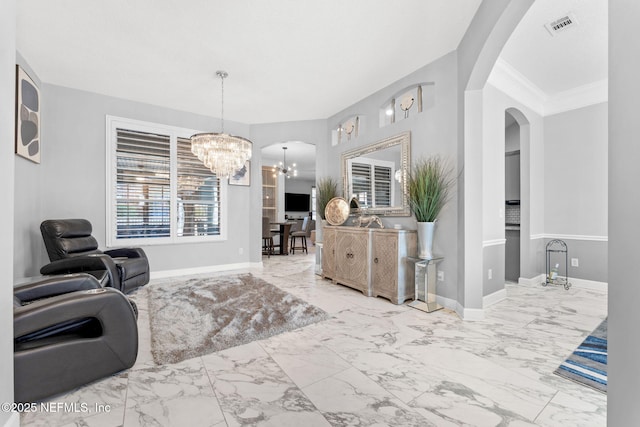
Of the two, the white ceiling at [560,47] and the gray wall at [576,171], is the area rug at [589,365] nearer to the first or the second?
the gray wall at [576,171]

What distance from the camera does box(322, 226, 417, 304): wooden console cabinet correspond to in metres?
3.28

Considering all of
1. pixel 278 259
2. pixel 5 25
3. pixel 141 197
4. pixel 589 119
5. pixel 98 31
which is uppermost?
pixel 98 31

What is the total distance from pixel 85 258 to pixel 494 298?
4.67 metres

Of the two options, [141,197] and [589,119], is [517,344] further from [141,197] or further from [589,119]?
[141,197]

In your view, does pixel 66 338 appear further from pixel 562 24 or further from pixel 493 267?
pixel 562 24

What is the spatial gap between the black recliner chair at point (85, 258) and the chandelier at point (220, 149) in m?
1.59

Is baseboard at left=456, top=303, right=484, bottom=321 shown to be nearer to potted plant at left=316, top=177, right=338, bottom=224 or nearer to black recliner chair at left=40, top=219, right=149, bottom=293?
potted plant at left=316, top=177, right=338, bottom=224

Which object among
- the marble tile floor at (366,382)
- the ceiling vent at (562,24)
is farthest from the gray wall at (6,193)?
the ceiling vent at (562,24)

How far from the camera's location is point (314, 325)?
2633 millimetres

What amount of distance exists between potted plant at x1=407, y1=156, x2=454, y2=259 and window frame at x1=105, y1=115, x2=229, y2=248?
361 cm

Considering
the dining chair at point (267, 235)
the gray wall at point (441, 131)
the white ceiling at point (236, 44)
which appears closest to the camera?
the white ceiling at point (236, 44)

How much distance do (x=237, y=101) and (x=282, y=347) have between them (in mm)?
3775

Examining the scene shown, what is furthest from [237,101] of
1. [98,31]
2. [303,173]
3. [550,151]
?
[303,173]

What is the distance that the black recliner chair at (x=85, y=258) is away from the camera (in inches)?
114
